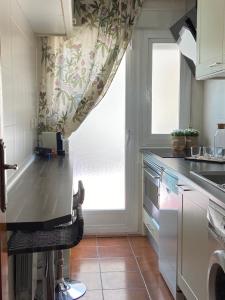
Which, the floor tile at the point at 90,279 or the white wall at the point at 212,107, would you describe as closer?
the floor tile at the point at 90,279

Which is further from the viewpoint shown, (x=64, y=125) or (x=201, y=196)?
(x=64, y=125)

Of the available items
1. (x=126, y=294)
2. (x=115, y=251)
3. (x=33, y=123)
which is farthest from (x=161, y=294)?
(x=33, y=123)

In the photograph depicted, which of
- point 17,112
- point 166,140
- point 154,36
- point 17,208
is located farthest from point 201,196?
point 154,36

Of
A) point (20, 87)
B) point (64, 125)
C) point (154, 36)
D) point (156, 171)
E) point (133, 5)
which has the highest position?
point (133, 5)

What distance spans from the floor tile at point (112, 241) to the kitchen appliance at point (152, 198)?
267 mm

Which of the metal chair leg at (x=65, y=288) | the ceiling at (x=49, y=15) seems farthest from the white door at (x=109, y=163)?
the metal chair leg at (x=65, y=288)

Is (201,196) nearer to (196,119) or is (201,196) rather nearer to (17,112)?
(17,112)

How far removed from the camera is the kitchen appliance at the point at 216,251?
5.31 feet

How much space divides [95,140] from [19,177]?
1551mm

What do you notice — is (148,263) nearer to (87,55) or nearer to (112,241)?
(112,241)

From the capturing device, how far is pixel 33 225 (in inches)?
51.8

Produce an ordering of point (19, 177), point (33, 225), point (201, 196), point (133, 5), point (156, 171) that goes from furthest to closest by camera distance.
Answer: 1. point (133, 5)
2. point (156, 171)
3. point (19, 177)
4. point (201, 196)
5. point (33, 225)

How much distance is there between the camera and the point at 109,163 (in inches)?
148

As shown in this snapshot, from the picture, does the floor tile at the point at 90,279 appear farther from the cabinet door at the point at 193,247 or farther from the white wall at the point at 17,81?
the white wall at the point at 17,81
